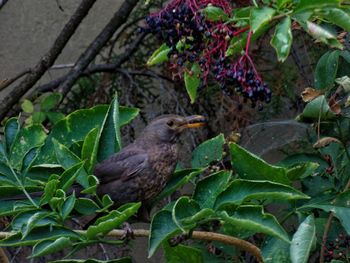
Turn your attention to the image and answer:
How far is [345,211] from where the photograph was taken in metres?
2.19

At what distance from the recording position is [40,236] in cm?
203

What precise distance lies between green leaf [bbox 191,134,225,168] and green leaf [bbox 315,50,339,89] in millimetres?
275

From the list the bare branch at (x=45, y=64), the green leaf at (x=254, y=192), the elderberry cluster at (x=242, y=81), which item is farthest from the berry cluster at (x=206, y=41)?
the bare branch at (x=45, y=64)

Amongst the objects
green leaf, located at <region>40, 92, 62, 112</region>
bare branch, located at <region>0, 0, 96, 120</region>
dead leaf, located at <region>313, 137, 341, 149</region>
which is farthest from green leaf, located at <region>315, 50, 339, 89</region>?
bare branch, located at <region>0, 0, 96, 120</region>

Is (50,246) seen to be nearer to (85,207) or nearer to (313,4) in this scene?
(85,207)

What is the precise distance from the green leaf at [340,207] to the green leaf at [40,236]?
0.56m

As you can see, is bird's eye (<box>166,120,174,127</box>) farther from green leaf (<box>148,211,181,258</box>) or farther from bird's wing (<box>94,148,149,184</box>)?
green leaf (<box>148,211,181,258</box>)

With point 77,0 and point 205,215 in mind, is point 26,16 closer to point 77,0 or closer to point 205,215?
point 77,0

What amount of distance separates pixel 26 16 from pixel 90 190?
201cm

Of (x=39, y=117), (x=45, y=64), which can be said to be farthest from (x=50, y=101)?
(x=45, y=64)

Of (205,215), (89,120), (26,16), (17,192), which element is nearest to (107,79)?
(26,16)

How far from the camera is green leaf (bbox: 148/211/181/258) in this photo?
76.9 inches

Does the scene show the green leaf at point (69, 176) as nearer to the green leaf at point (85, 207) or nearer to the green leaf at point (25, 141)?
the green leaf at point (85, 207)

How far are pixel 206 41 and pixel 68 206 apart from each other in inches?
22.0
